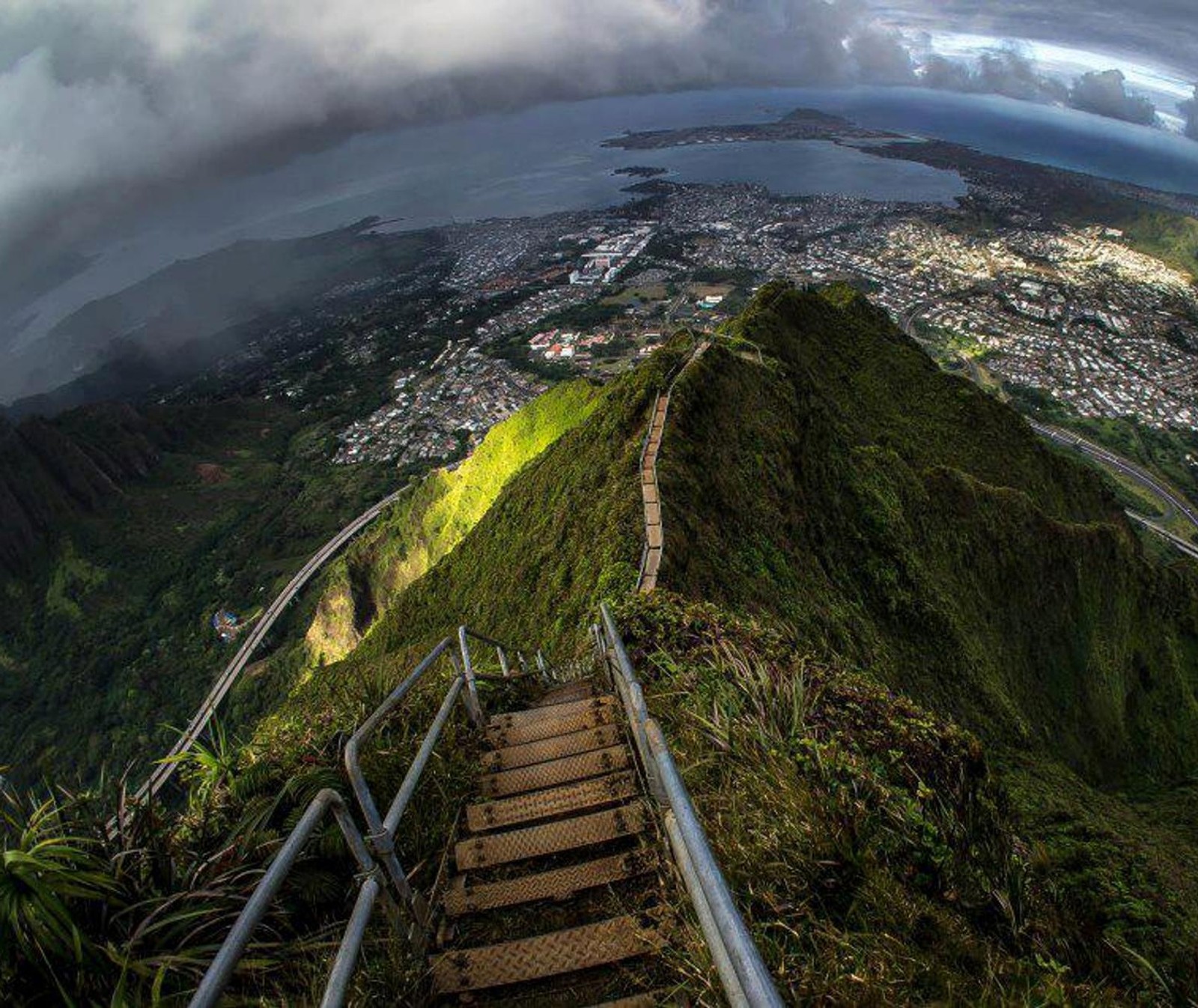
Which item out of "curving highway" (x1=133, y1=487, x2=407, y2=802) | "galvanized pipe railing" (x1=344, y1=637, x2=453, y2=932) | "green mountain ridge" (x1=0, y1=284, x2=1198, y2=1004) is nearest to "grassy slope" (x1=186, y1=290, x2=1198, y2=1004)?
"green mountain ridge" (x1=0, y1=284, x2=1198, y2=1004)

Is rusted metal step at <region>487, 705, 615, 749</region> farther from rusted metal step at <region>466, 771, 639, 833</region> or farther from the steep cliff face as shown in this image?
the steep cliff face

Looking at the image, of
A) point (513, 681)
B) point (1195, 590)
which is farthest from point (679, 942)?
point (1195, 590)

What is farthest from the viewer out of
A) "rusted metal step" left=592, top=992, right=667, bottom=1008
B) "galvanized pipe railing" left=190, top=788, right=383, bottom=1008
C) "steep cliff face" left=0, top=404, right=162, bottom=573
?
"steep cliff face" left=0, top=404, right=162, bottom=573

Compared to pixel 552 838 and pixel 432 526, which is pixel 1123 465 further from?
pixel 552 838

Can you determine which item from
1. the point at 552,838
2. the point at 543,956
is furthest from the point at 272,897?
the point at 552,838

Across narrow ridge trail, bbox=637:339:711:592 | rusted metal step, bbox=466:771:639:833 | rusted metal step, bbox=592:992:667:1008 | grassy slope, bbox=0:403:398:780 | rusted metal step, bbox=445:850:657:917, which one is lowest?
grassy slope, bbox=0:403:398:780

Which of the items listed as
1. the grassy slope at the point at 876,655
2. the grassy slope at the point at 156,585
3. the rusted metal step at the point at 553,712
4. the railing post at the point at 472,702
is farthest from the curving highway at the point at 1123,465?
the grassy slope at the point at 156,585

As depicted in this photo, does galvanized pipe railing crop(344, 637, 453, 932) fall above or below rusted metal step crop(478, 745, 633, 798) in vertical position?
above

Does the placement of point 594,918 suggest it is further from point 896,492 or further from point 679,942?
point 896,492
